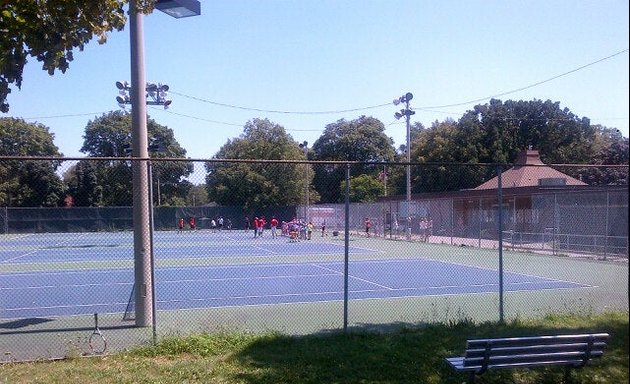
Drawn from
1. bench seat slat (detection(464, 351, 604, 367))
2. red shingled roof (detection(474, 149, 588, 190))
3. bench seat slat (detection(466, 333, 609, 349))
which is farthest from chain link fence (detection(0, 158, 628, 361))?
red shingled roof (detection(474, 149, 588, 190))

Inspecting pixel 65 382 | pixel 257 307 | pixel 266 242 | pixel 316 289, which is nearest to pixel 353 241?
pixel 266 242

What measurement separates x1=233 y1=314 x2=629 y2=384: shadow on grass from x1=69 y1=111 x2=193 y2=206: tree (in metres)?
3.36

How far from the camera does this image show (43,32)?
5.80m

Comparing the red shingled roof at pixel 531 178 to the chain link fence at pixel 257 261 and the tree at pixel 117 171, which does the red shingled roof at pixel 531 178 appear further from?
the tree at pixel 117 171

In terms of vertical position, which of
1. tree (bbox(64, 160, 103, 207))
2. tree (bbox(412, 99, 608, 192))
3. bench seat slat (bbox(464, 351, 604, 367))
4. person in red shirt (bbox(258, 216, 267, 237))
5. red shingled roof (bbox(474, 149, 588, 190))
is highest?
tree (bbox(412, 99, 608, 192))

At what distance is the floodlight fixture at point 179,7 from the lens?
977 cm

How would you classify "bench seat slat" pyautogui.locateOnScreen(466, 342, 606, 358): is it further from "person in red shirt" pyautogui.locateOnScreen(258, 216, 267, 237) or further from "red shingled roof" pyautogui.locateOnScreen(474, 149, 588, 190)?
"red shingled roof" pyautogui.locateOnScreen(474, 149, 588, 190)

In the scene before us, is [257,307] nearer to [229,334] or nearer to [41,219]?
[229,334]

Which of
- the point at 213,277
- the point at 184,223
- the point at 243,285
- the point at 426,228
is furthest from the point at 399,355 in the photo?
the point at 426,228

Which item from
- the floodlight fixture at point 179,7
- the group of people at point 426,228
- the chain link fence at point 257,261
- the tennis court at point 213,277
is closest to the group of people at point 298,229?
the chain link fence at point 257,261

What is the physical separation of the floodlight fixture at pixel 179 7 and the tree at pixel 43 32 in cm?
359

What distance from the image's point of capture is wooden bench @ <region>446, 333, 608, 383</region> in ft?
21.0

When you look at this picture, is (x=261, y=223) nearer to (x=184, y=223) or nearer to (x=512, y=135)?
(x=184, y=223)

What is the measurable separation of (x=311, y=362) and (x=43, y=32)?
5.02 m
